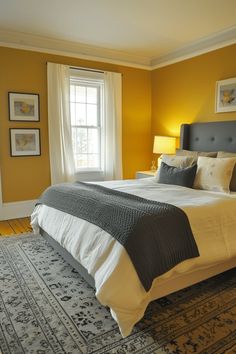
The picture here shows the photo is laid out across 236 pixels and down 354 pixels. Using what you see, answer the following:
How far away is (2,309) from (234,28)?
4.07 meters

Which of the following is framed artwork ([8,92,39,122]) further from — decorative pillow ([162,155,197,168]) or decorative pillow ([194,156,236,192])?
decorative pillow ([194,156,236,192])

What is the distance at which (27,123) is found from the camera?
4152mm

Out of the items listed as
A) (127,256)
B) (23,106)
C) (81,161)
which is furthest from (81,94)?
(127,256)

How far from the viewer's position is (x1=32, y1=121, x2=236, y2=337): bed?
1687 millimetres

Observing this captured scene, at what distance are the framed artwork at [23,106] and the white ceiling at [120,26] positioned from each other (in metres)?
0.72

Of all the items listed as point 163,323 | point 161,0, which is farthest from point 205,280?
point 161,0

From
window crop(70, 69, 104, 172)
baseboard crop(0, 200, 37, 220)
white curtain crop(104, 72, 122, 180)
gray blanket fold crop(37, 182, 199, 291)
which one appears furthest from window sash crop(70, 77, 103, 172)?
gray blanket fold crop(37, 182, 199, 291)

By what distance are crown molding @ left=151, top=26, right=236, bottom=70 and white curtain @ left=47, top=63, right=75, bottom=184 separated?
5.61 ft

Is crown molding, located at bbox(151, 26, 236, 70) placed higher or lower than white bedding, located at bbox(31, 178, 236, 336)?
higher

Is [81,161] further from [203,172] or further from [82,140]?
[203,172]

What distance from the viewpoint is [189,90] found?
4.40 meters

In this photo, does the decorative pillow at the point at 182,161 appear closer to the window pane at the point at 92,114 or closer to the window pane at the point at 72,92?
the window pane at the point at 92,114

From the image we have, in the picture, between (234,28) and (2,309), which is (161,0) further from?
(2,309)

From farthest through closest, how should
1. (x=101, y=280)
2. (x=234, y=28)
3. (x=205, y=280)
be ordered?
(x=234, y=28), (x=205, y=280), (x=101, y=280)
